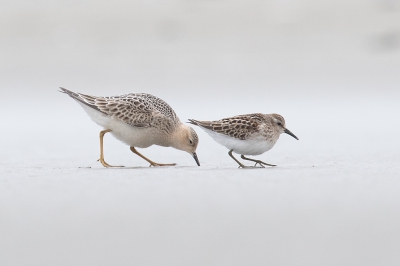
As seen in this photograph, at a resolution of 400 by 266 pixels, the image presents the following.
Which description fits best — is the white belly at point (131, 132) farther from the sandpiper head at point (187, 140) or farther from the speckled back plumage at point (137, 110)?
the sandpiper head at point (187, 140)

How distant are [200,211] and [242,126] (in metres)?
2.33

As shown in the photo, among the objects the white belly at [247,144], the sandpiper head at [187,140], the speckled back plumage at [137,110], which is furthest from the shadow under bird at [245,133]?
the speckled back plumage at [137,110]

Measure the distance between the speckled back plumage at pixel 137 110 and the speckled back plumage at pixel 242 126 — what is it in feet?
1.26

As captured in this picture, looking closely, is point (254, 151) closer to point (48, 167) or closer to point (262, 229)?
point (48, 167)

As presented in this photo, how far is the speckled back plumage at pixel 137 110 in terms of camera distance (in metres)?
8.77

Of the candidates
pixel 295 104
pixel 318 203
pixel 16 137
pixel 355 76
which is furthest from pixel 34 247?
pixel 355 76

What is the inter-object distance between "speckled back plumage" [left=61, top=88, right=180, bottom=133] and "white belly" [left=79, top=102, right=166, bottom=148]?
44 millimetres

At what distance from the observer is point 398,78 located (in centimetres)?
Result: 1579

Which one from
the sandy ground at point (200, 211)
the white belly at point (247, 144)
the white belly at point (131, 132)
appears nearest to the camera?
the sandy ground at point (200, 211)

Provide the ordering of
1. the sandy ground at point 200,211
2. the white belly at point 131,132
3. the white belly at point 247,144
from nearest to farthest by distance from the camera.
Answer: the sandy ground at point 200,211 → the white belly at point 247,144 → the white belly at point 131,132

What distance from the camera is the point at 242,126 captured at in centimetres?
841

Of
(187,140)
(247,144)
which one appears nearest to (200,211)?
(247,144)

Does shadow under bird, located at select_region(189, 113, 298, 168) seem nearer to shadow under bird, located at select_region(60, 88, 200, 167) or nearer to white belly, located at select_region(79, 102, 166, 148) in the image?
shadow under bird, located at select_region(60, 88, 200, 167)

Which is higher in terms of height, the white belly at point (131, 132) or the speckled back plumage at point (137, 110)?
the speckled back plumage at point (137, 110)
